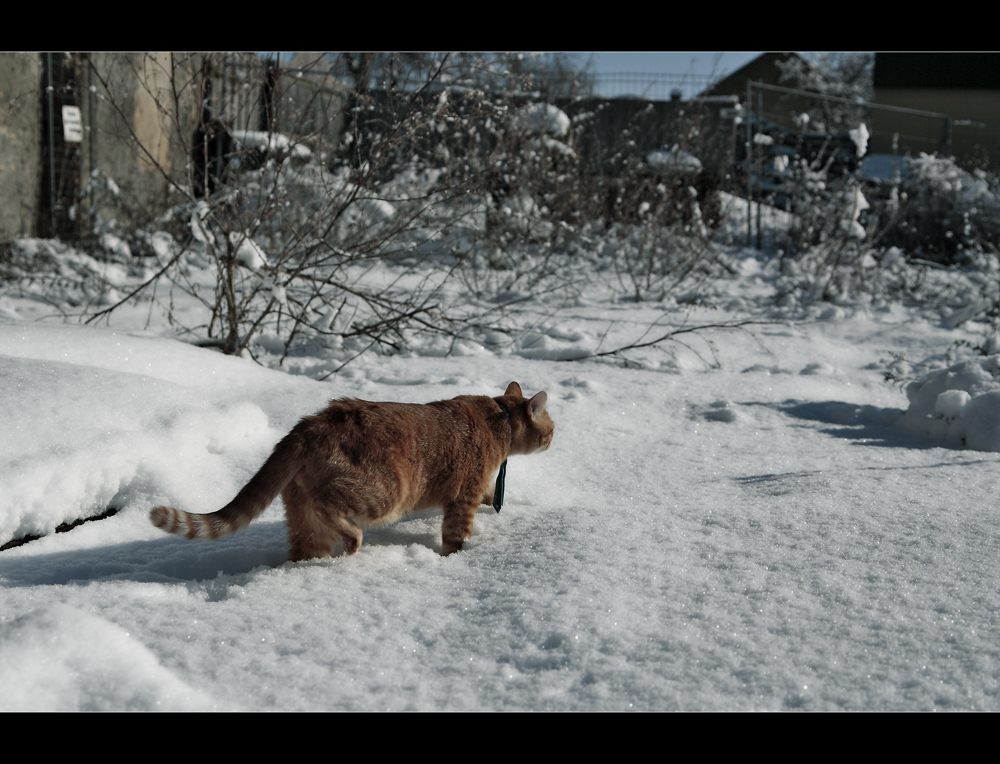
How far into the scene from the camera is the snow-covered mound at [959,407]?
3.12 m

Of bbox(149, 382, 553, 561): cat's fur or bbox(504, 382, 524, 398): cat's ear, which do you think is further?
bbox(504, 382, 524, 398): cat's ear

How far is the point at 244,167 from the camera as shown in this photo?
5.75 m

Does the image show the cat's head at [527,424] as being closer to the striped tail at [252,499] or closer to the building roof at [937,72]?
the striped tail at [252,499]

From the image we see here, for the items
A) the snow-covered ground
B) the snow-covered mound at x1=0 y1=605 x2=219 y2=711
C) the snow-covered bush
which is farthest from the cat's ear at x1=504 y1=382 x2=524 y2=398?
the snow-covered bush

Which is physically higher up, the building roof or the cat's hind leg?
the building roof

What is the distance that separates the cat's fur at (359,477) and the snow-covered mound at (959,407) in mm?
2110

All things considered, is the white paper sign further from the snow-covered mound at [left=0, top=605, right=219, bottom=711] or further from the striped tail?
the snow-covered mound at [left=0, top=605, right=219, bottom=711]

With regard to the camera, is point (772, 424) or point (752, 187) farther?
point (752, 187)

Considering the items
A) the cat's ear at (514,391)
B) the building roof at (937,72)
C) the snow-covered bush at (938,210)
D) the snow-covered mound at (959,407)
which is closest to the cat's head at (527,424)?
the cat's ear at (514,391)

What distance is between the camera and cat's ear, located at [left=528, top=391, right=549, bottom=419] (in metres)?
2.69

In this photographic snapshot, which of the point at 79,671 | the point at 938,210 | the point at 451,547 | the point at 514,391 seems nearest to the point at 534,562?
the point at 451,547

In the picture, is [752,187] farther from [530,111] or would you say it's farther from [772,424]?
[772,424]
